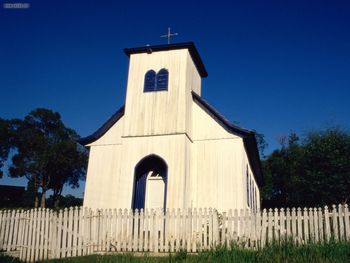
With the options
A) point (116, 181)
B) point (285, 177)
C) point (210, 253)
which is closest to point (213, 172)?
point (116, 181)

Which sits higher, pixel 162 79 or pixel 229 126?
pixel 162 79

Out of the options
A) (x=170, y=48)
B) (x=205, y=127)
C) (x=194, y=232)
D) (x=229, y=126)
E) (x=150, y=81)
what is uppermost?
(x=170, y=48)

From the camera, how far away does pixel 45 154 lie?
54.5 m

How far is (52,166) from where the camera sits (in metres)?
56.1

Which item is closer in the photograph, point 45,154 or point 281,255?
point 281,255

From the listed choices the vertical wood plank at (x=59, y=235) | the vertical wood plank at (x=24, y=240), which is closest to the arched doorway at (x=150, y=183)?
the vertical wood plank at (x=59, y=235)

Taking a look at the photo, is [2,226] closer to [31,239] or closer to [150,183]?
[31,239]

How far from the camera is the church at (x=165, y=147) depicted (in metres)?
16.0

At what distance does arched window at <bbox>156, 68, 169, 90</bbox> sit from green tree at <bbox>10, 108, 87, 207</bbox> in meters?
41.1

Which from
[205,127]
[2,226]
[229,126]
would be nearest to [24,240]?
[2,226]

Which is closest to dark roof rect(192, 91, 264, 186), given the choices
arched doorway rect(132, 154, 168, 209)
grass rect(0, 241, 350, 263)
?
arched doorway rect(132, 154, 168, 209)

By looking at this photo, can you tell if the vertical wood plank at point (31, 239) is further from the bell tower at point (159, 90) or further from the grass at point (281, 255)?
the grass at point (281, 255)

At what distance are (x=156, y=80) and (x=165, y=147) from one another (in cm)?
358

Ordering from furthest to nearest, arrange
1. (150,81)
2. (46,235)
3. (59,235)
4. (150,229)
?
(150,81)
(46,235)
(59,235)
(150,229)
